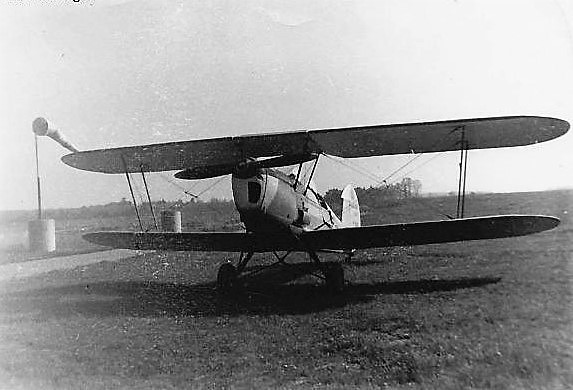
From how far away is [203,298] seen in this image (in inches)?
233

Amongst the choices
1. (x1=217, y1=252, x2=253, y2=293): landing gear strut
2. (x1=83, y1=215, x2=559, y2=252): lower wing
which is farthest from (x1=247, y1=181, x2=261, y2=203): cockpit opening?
(x1=217, y1=252, x2=253, y2=293): landing gear strut

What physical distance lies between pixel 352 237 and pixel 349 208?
355 cm

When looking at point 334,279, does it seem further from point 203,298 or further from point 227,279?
point 203,298

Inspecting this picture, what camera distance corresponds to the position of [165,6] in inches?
192

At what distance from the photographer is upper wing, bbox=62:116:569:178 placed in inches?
193

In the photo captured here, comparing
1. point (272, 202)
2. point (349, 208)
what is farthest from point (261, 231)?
point (349, 208)

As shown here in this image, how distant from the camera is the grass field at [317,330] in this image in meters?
3.28

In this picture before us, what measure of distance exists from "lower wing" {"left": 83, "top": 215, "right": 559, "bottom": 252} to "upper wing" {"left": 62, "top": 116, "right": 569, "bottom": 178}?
1016 mm

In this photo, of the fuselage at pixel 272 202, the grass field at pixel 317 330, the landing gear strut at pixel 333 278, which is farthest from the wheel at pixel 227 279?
the landing gear strut at pixel 333 278

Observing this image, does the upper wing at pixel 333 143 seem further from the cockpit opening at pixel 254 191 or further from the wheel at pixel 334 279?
the wheel at pixel 334 279

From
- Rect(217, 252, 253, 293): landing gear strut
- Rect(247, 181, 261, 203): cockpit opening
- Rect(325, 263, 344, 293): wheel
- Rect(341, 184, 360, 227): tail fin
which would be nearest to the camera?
Rect(247, 181, 261, 203): cockpit opening

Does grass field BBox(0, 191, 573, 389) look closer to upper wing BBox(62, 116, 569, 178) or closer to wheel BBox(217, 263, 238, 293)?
wheel BBox(217, 263, 238, 293)

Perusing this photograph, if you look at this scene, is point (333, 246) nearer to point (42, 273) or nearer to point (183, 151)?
point (183, 151)

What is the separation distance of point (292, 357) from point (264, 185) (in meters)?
2.32
